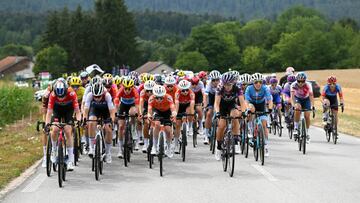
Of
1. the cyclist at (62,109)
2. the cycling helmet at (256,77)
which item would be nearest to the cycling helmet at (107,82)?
the cyclist at (62,109)

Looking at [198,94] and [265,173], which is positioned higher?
[198,94]

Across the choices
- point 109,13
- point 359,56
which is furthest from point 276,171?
point 359,56

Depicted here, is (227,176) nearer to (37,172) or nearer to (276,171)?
(276,171)

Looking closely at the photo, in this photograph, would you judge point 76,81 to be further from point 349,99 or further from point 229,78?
point 349,99

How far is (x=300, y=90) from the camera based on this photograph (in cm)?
1720

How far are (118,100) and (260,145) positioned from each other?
3.43 meters

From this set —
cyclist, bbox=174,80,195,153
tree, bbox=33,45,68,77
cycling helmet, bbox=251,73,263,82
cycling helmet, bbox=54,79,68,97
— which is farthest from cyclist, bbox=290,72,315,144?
tree, bbox=33,45,68,77

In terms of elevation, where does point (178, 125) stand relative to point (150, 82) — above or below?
below

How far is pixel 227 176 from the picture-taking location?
12.4m

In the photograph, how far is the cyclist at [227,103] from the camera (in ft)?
43.3

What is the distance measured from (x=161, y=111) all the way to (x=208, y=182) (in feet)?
9.17

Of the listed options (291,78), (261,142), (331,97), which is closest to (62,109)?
(261,142)

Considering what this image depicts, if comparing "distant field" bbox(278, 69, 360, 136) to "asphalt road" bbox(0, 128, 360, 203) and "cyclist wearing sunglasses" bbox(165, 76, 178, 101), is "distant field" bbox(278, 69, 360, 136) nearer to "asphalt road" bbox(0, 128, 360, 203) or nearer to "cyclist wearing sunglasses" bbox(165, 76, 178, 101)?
"asphalt road" bbox(0, 128, 360, 203)

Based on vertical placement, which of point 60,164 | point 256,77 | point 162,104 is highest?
point 256,77
